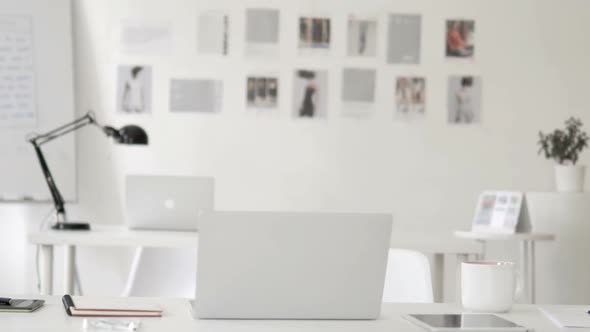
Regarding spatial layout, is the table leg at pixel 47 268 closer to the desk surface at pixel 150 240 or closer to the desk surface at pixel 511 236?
the desk surface at pixel 150 240

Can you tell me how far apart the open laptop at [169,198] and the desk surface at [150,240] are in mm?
74

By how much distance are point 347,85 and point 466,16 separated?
2.42ft

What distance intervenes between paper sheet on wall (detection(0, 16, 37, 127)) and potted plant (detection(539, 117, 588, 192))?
8.49 ft

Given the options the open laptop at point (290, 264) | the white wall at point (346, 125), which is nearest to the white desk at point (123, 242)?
the white wall at point (346, 125)

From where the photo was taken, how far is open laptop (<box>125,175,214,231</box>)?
11.8ft

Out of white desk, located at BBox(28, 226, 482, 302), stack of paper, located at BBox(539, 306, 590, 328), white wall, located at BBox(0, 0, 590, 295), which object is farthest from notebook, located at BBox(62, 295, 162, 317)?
white wall, located at BBox(0, 0, 590, 295)

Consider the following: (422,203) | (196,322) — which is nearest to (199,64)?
(422,203)

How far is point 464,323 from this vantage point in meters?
1.43

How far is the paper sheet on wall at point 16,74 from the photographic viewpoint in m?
4.55

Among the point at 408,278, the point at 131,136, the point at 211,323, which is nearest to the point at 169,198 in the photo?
the point at 131,136

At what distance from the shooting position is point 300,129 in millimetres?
4730

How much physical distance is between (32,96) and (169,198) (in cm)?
135

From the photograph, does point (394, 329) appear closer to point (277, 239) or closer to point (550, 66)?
point (277, 239)

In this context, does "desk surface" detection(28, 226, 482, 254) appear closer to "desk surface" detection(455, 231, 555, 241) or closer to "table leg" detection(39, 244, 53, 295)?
"table leg" detection(39, 244, 53, 295)
